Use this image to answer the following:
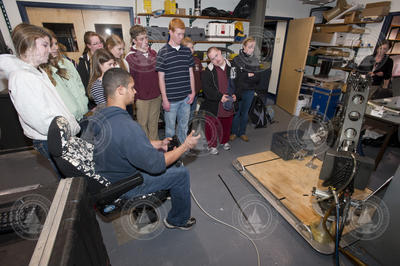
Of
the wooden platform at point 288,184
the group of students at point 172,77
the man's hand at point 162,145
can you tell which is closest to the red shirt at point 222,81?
the group of students at point 172,77

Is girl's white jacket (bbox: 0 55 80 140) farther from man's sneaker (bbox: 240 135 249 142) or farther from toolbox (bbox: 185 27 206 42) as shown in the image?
toolbox (bbox: 185 27 206 42)

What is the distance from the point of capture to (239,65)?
10.4ft

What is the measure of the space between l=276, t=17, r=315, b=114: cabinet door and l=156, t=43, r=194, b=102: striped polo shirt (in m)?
3.29

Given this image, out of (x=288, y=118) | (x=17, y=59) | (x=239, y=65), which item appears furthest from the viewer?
(x=288, y=118)

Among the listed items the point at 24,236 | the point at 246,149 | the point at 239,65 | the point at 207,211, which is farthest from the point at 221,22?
the point at 24,236

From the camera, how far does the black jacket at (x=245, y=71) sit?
3.16m

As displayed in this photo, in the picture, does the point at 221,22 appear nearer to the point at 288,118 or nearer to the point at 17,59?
the point at 288,118

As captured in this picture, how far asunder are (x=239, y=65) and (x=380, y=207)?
7.91ft

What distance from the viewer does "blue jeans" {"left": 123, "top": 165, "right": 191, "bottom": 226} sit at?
1.60 m

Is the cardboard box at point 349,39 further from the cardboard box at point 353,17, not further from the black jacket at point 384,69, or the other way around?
the black jacket at point 384,69

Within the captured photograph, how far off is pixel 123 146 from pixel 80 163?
270 millimetres

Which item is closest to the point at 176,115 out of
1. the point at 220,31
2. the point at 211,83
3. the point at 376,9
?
the point at 211,83

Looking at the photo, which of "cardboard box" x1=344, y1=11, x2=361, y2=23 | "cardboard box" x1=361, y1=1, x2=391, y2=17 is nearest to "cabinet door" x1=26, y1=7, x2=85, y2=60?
"cardboard box" x1=344, y1=11, x2=361, y2=23

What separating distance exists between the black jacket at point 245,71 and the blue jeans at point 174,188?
198 centimetres
